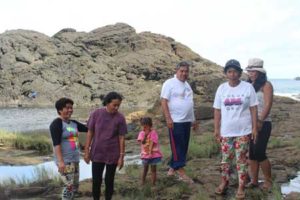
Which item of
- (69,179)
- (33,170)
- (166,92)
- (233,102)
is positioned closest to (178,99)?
(166,92)

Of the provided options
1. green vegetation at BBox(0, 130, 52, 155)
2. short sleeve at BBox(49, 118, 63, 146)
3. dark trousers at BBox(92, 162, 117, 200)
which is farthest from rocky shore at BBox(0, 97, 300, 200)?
green vegetation at BBox(0, 130, 52, 155)

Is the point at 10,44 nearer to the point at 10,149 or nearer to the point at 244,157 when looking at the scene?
the point at 10,149

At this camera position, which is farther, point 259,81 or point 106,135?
point 259,81

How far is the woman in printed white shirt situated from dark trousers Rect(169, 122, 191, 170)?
127cm

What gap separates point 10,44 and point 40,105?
1080 centimetres

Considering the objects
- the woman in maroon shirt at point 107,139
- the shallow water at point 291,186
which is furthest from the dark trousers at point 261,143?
the woman in maroon shirt at point 107,139

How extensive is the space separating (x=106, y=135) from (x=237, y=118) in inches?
69.7

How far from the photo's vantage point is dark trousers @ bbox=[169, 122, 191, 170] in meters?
8.09

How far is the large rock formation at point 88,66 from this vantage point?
5488 cm

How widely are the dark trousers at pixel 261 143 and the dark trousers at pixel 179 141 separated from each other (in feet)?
4.36

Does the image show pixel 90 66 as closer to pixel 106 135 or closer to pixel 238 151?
pixel 106 135

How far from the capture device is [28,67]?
56781 mm

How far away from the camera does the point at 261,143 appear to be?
701cm

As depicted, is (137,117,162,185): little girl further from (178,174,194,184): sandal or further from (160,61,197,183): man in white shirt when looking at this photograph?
(178,174,194,184): sandal
